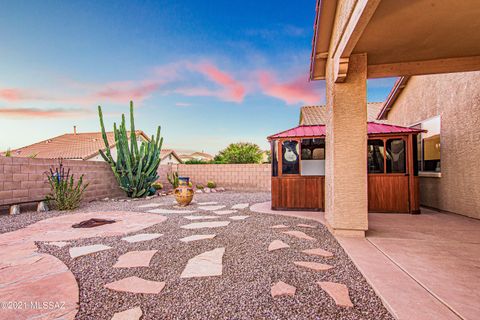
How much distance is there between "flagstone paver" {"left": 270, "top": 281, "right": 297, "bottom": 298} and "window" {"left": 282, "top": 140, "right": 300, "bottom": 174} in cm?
382

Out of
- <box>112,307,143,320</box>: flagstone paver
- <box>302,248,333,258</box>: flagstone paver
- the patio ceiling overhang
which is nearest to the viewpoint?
<box>112,307,143,320</box>: flagstone paver

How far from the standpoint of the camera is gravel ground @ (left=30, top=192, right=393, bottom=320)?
1.53m

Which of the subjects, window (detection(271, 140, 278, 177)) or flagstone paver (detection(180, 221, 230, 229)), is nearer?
flagstone paver (detection(180, 221, 230, 229))

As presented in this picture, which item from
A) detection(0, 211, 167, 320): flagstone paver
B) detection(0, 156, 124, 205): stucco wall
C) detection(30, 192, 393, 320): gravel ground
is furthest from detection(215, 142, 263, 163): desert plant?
detection(30, 192, 393, 320): gravel ground

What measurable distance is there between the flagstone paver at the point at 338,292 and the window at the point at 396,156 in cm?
429

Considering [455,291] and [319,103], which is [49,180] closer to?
[455,291]

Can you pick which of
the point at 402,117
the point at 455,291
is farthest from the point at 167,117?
the point at 455,291

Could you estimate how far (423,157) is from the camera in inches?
245

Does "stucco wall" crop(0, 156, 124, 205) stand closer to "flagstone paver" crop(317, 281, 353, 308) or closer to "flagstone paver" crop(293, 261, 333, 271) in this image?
"flagstone paver" crop(293, 261, 333, 271)

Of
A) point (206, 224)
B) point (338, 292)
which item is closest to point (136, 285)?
point (338, 292)

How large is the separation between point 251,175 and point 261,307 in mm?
9394

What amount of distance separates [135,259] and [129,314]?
1.05m

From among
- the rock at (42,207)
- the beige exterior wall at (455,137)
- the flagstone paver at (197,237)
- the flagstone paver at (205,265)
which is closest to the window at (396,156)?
the beige exterior wall at (455,137)

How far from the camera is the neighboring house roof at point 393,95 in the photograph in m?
6.64
